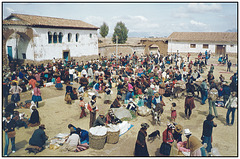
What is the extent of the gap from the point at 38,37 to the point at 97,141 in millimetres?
19212

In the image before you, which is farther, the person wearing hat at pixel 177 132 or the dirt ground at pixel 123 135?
the dirt ground at pixel 123 135

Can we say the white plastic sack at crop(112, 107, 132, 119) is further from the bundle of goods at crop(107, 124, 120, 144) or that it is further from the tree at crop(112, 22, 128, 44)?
the tree at crop(112, 22, 128, 44)

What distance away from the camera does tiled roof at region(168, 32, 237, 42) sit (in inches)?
1393

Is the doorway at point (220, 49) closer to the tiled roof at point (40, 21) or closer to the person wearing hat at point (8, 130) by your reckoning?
the tiled roof at point (40, 21)

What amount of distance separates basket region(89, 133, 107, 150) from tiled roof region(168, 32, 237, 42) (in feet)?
109

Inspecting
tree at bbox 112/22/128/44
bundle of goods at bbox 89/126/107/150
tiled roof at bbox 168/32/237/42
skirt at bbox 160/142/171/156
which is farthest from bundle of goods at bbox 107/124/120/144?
tree at bbox 112/22/128/44

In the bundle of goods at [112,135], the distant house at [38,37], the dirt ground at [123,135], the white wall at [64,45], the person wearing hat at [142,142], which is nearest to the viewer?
the person wearing hat at [142,142]

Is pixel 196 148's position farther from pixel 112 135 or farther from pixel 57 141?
pixel 57 141

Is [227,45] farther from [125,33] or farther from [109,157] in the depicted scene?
[109,157]

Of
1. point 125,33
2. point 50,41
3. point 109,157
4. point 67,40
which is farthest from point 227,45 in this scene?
point 109,157

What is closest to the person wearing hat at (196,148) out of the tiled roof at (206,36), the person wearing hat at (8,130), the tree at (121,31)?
the person wearing hat at (8,130)

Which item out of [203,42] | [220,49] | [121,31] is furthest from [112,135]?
[121,31]

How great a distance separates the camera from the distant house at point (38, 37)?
2264 cm

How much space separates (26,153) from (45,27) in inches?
766
